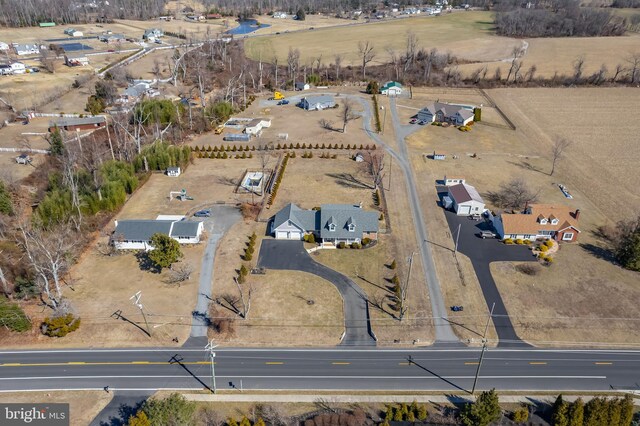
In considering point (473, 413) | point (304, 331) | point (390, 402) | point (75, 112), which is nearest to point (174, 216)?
point (304, 331)

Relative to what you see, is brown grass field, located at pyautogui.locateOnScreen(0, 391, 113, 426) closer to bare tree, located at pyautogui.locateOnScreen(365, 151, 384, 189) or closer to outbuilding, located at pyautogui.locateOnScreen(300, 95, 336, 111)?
bare tree, located at pyautogui.locateOnScreen(365, 151, 384, 189)

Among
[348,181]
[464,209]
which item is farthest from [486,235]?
[348,181]

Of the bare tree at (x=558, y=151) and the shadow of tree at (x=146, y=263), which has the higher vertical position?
the bare tree at (x=558, y=151)

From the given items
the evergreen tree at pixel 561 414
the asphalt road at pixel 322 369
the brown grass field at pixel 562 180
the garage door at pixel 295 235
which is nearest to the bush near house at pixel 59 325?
the asphalt road at pixel 322 369

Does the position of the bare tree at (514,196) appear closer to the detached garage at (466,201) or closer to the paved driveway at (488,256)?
the detached garage at (466,201)

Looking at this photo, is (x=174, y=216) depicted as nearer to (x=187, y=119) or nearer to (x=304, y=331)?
(x=304, y=331)

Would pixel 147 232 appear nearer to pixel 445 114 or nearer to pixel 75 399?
pixel 75 399

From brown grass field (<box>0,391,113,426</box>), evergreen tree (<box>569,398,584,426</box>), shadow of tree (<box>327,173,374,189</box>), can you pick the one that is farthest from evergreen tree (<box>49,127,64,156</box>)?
evergreen tree (<box>569,398,584,426</box>)
